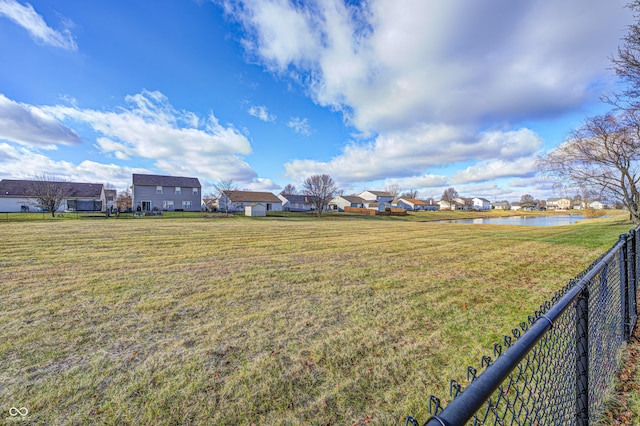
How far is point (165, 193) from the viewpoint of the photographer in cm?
4297

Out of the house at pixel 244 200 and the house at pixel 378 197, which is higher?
the house at pixel 378 197

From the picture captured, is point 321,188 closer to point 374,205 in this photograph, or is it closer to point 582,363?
point 374,205

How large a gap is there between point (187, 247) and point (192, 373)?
9.08 m

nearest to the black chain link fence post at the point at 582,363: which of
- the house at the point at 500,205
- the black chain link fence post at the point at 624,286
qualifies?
the black chain link fence post at the point at 624,286

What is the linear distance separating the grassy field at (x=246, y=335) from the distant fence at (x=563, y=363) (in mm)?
945

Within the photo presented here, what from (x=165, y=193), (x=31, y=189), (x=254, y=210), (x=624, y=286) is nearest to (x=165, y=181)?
(x=165, y=193)

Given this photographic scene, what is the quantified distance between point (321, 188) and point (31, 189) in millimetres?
41146

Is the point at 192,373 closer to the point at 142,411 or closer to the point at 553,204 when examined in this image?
the point at 142,411

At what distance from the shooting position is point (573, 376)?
2.33 metres

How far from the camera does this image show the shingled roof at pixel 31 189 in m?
38.0

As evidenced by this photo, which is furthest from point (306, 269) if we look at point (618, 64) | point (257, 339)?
point (618, 64)

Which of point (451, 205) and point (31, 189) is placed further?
point (451, 205)

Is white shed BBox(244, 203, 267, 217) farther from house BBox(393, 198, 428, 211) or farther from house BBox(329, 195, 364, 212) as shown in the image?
house BBox(393, 198, 428, 211)

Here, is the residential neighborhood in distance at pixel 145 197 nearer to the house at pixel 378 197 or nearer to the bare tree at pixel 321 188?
the bare tree at pixel 321 188
